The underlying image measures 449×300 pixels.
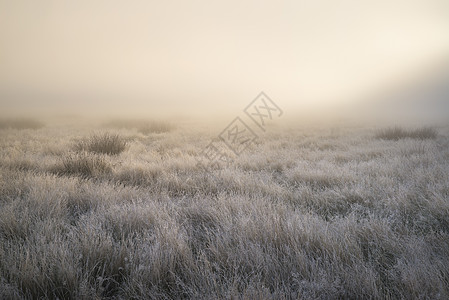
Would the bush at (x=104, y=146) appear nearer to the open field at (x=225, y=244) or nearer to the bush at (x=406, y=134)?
the open field at (x=225, y=244)

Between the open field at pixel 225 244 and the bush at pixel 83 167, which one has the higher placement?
the bush at pixel 83 167

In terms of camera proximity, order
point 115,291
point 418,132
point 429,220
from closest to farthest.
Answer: point 115,291 < point 429,220 < point 418,132

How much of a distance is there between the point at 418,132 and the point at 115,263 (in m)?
11.2

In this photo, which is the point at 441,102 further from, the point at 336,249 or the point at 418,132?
the point at 336,249

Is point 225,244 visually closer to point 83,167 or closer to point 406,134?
point 83,167

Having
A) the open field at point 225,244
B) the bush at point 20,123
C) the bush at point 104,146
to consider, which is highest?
the bush at point 20,123

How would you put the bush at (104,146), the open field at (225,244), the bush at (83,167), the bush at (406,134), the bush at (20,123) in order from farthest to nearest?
the bush at (20,123), the bush at (406,134), the bush at (104,146), the bush at (83,167), the open field at (225,244)

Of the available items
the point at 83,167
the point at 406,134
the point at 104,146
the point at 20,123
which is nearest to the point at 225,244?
the point at 83,167

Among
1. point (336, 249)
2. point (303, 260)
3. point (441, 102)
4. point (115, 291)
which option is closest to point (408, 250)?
point (336, 249)

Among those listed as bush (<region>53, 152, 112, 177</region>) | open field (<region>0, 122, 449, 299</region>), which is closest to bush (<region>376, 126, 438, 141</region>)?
open field (<region>0, 122, 449, 299</region>)

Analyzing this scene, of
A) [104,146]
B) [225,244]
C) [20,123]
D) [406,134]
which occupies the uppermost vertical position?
[20,123]

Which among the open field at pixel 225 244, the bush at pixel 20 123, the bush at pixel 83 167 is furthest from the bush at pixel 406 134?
the bush at pixel 20 123

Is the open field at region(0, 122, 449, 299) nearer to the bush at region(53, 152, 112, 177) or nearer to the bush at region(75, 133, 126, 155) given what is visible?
the bush at region(53, 152, 112, 177)

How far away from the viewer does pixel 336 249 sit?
5.60 feet
